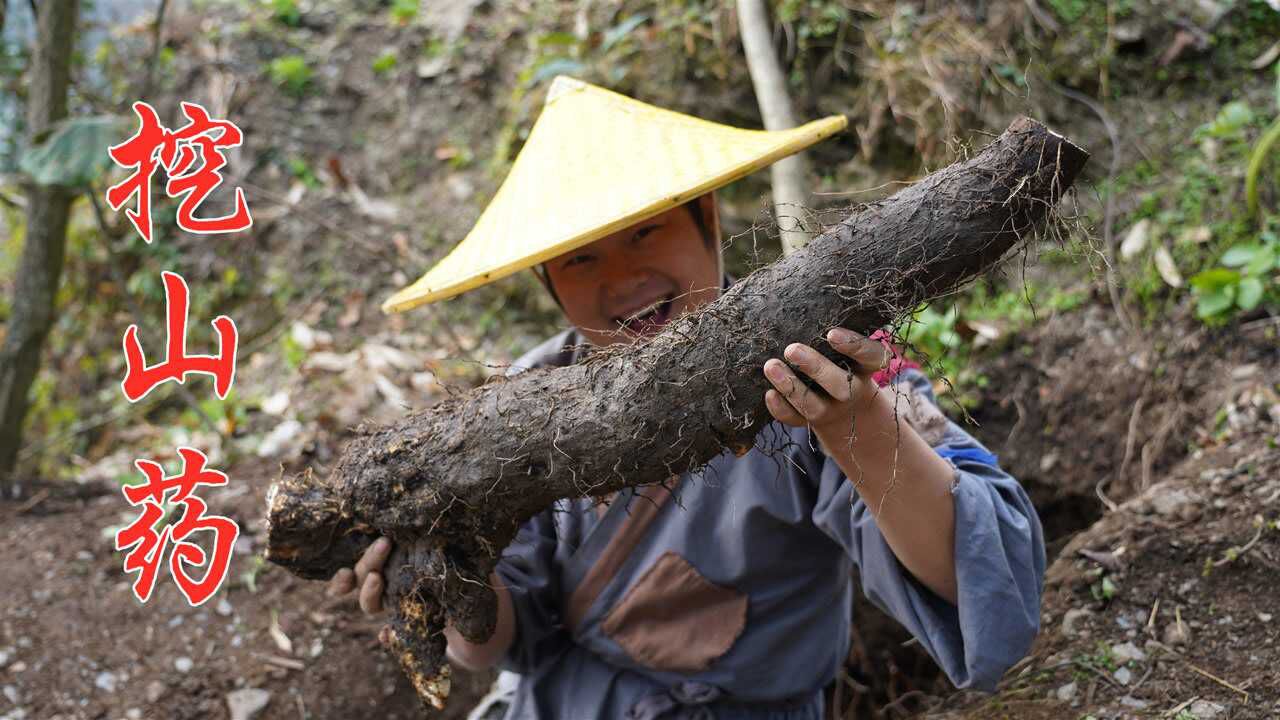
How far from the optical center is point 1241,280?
7.61 ft

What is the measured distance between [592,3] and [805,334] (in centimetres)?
282

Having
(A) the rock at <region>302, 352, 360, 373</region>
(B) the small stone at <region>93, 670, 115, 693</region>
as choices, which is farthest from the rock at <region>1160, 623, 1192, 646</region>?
(A) the rock at <region>302, 352, 360, 373</region>

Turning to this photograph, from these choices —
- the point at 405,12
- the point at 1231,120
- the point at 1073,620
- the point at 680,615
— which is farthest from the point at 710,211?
the point at 405,12

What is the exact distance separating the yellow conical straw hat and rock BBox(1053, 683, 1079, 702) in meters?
1.17

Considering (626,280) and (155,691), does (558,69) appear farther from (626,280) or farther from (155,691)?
(155,691)

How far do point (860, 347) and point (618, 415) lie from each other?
A: 16.1 inches

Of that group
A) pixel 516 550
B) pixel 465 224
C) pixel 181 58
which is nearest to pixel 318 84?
pixel 181 58

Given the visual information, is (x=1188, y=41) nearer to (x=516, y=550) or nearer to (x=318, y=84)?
(x=516, y=550)

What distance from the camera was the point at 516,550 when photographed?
2004mm

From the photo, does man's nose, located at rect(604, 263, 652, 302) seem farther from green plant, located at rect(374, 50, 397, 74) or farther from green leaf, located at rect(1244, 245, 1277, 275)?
green plant, located at rect(374, 50, 397, 74)

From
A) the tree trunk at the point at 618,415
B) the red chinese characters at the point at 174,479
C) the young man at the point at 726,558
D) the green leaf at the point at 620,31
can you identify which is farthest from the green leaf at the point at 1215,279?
the red chinese characters at the point at 174,479

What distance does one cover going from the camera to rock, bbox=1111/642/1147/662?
5.93 ft

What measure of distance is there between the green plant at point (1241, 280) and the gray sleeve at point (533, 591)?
5.79ft

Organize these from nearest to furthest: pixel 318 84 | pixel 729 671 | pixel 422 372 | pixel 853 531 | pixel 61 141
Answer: pixel 853 531 < pixel 729 671 < pixel 61 141 < pixel 422 372 < pixel 318 84
